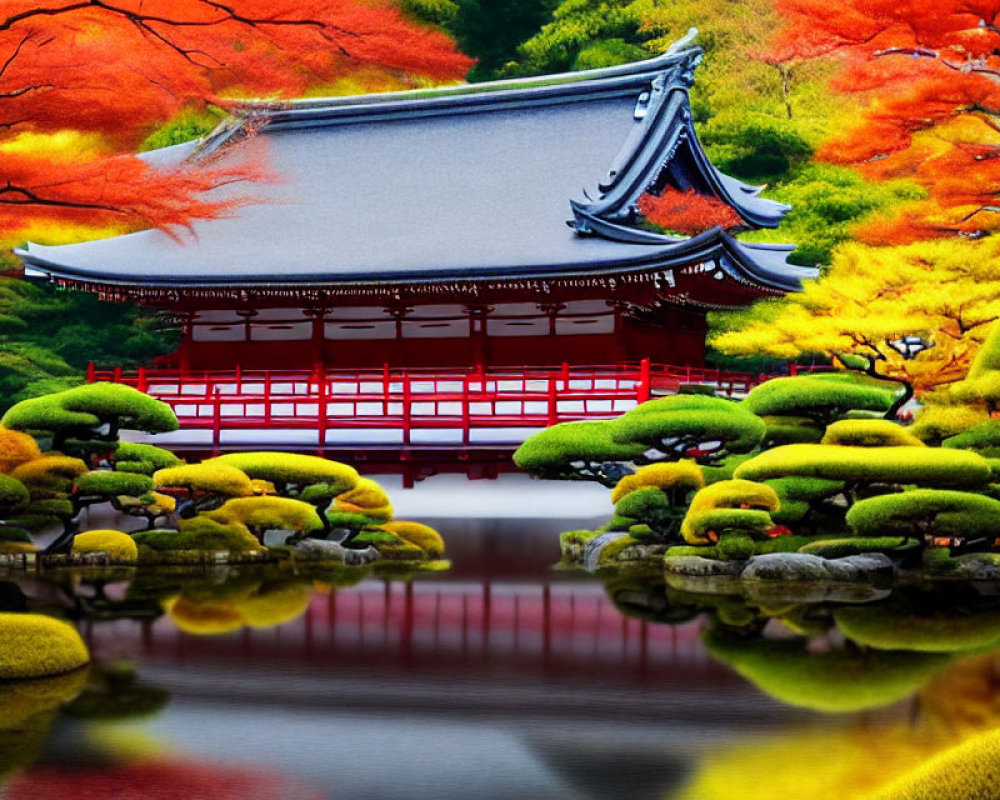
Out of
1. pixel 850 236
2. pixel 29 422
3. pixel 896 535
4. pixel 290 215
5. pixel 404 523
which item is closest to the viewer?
pixel 896 535

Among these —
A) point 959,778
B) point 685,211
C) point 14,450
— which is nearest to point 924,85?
point 685,211

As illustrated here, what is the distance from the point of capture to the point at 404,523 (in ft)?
61.7

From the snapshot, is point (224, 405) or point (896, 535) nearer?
point (896, 535)

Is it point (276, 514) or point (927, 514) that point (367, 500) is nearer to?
point (276, 514)

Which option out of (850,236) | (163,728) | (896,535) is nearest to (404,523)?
(896,535)

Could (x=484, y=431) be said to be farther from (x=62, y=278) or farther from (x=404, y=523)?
(x=62, y=278)

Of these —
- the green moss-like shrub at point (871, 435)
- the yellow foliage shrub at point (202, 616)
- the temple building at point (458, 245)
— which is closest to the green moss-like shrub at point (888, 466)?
the green moss-like shrub at point (871, 435)

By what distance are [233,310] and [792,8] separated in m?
13.1

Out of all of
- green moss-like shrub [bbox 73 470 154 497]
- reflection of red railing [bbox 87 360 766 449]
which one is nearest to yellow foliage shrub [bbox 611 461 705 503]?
reflection of red railing [bbox 87 360 766 449]

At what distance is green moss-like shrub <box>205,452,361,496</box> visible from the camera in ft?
57.1

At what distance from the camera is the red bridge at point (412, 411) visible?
2166 cm

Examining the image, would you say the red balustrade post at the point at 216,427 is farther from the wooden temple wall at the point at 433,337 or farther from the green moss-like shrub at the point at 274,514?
the green moss-like shrub at the point at 274,514

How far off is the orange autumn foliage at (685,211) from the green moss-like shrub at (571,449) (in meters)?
9.33

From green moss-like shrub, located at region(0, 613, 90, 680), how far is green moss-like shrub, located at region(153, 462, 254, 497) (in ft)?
20.4
